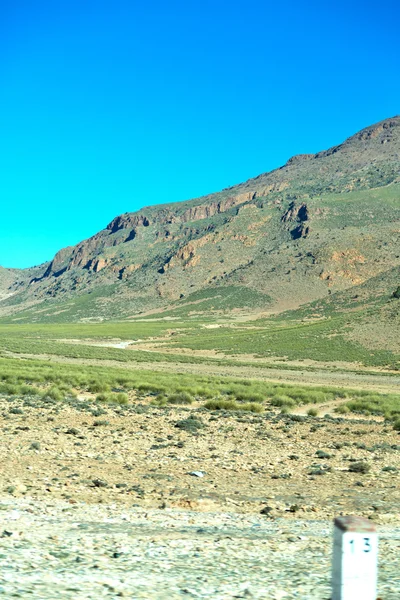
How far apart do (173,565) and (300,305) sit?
148880 mm

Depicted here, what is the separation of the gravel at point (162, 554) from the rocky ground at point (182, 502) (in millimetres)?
25

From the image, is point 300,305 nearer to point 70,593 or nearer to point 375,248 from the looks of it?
point 375,248

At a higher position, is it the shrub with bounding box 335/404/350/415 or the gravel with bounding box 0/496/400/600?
the gravel with bounding box 0/496/400/600

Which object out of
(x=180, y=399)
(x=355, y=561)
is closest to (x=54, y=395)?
(x=180, y=399)

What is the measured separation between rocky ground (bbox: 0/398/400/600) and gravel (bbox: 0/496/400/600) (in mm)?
25

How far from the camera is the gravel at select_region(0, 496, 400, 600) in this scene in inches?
250

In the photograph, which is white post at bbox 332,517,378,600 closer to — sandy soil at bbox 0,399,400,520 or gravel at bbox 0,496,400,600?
gravel at bbox 0,496,400,600

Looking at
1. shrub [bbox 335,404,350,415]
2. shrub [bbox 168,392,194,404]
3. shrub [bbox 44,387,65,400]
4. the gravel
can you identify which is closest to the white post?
the gravel

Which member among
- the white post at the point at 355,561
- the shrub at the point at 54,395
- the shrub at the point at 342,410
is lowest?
the shrub at the point at 342,410

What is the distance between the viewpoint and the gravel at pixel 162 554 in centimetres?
634

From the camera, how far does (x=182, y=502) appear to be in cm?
1148

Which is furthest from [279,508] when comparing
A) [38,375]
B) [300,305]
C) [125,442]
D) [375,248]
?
[375,248]

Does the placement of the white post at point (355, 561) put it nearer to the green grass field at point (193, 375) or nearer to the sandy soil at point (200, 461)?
the sandy soil at point (200, 461)

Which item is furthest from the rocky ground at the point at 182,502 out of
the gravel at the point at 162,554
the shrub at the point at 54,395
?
the shrub at the point at 54,395
